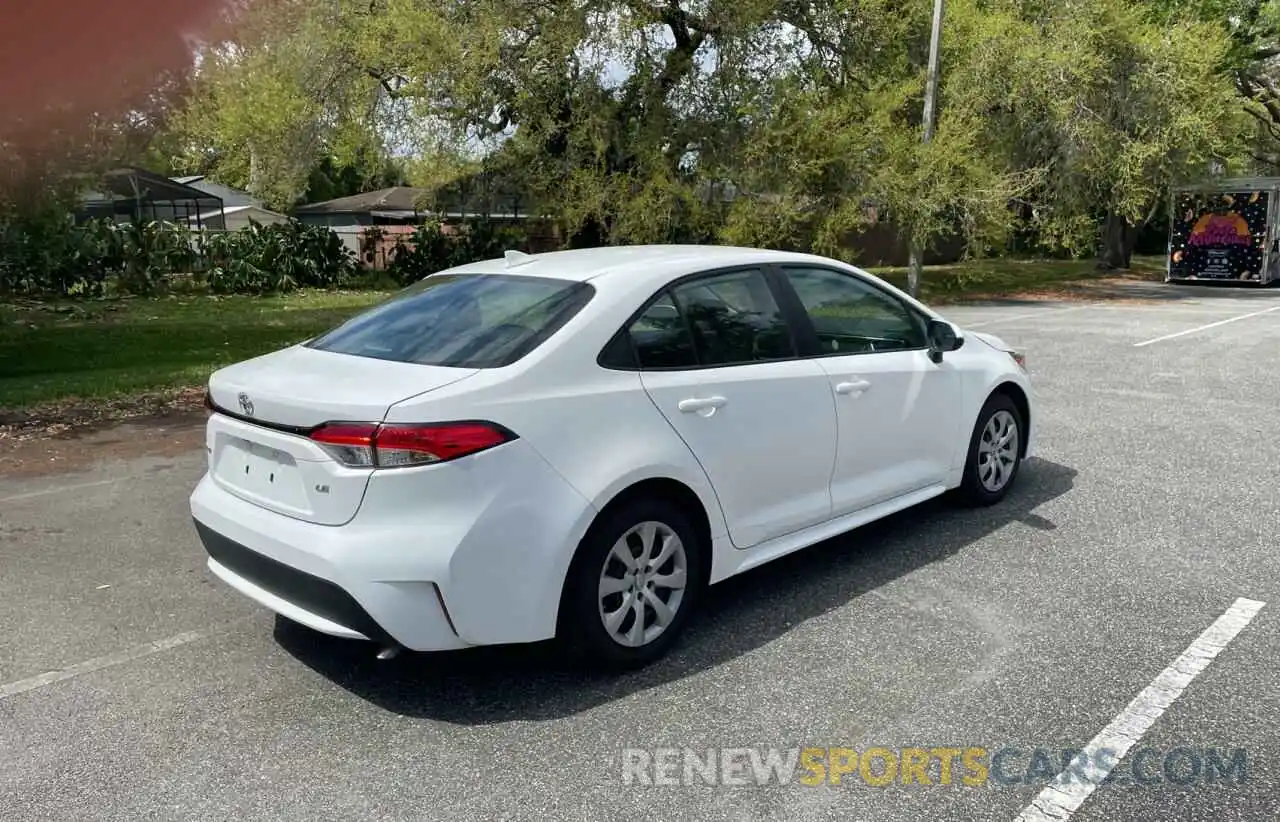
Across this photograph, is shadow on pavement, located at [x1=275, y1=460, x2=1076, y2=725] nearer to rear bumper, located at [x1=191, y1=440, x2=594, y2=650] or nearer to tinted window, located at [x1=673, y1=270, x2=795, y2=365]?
rear bumper, located at [x1=191, y1=440, x2=594, y2=650]

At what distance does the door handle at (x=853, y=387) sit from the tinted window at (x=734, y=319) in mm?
293

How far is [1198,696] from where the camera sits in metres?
3.41

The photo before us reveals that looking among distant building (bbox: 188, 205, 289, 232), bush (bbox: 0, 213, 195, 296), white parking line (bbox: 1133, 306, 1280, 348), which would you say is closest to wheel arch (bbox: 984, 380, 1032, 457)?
white parking line (bbox: 1133, 306, 1280, 348)

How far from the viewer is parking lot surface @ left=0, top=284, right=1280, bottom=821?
9.48 ft

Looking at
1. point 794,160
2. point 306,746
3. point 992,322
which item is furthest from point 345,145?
point 306,746

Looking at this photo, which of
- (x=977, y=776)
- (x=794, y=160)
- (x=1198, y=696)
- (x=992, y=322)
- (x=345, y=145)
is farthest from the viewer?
(x=345, y=145)

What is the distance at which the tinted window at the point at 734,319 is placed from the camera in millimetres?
3977

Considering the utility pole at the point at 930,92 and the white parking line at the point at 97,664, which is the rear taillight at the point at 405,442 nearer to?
the white parking line at the point at 97,664

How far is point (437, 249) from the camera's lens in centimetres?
2569

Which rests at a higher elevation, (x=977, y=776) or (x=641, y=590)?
(x=641, y=590)

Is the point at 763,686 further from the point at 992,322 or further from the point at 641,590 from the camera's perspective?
the point at 992,322

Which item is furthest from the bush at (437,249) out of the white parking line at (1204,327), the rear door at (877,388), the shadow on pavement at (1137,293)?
the rear door at (877,388)

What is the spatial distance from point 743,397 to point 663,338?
1.35 ft

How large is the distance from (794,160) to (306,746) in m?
16.6
